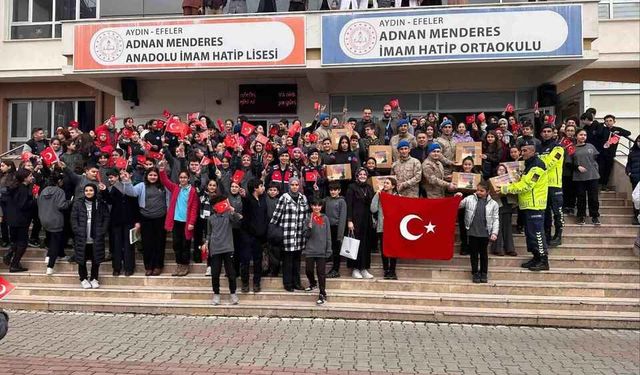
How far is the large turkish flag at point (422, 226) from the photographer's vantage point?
8539mm

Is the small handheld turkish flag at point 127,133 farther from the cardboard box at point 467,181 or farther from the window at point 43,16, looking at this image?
the window at point 43,16

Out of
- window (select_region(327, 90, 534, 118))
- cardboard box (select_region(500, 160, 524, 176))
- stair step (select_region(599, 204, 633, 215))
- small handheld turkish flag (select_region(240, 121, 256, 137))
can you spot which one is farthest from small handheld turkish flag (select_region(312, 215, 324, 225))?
window (select_region(327, 90, 534, 118))

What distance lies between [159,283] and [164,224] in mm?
1017

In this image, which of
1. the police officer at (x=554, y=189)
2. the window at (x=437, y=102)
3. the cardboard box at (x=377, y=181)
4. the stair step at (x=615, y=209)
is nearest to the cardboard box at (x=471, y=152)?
the police officer at (x=554, y=189)

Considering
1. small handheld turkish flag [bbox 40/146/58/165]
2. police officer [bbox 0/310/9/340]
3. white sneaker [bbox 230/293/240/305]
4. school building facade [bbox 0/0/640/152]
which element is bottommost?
white sneaker [bbox 230/293/240/305]

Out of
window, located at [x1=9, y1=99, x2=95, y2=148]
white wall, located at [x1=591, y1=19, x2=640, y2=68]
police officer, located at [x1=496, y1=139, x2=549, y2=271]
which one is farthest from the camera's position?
window, located at [x1=9, y1=99, x2=95, y2=148]

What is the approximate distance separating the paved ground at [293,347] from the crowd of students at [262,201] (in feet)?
3.53

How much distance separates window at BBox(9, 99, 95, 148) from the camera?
58.5 feet

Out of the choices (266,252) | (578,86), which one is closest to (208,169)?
(266,252)

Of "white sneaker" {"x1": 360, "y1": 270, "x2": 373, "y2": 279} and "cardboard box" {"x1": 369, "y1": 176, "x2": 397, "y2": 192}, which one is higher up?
"cardboard box" {"x1": 369, "y1": 176, "x2": 397, "y2": 192}

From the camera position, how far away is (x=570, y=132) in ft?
32.5

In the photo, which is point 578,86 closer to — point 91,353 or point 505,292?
point 505,292

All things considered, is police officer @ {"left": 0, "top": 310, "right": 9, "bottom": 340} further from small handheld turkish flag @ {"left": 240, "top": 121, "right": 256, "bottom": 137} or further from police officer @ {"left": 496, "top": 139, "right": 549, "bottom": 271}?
small handheld turkish flag @ {"left": 240, "top": 121, "right": 256, "bottom": 137}

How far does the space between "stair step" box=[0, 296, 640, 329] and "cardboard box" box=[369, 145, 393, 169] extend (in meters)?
2.84
